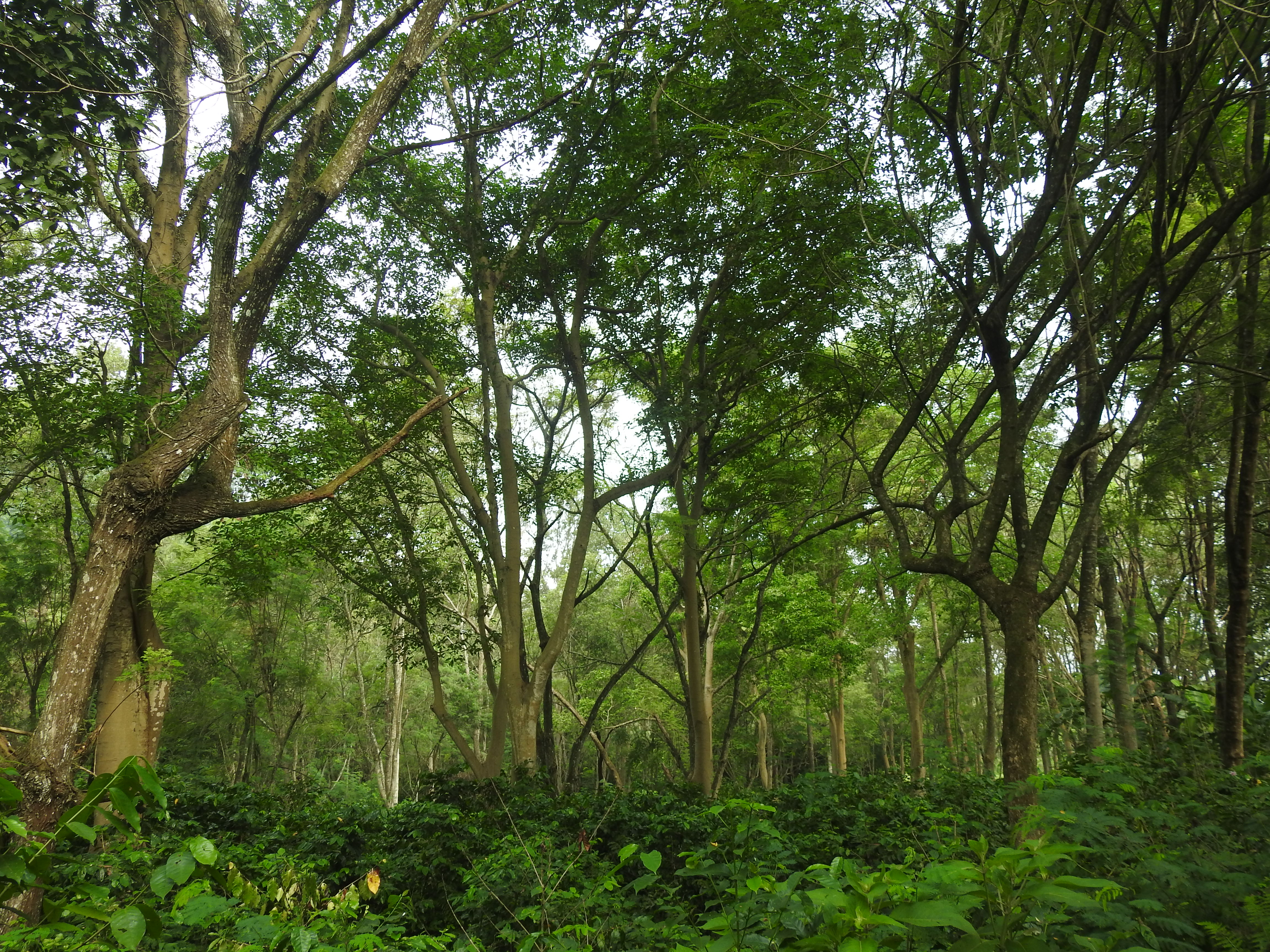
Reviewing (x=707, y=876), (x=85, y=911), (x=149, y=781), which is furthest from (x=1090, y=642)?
(x=85, y=911)

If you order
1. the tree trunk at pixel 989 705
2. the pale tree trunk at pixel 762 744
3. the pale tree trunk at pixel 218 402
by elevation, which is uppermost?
the pale tree trunk at pixel 218 402

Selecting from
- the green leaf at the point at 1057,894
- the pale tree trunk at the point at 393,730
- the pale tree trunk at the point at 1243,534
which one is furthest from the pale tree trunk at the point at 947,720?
the green leaf at the point at 1057,894

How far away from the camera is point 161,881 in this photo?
4.18 feet

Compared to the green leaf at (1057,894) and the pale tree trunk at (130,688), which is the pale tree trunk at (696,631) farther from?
the green leaf at (1057,894)

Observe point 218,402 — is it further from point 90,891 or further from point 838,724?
point 838,724

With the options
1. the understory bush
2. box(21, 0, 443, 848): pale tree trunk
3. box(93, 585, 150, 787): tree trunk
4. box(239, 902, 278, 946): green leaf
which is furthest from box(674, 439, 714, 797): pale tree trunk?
box(239, 902, 278, 946): green leaf

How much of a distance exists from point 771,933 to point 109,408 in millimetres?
8073

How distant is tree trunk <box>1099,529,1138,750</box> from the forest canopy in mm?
124

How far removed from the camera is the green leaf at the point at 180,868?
49.6 inches

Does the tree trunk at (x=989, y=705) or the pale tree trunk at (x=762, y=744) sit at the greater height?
the tree trunk at (x=989, y=705)

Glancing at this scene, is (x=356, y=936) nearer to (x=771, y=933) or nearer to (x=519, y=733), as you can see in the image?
(x=771, y=933)

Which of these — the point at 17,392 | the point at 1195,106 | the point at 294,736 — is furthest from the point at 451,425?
the point at 294,736

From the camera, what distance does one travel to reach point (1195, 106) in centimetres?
455

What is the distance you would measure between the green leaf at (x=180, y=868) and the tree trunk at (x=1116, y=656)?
20.4 ft
